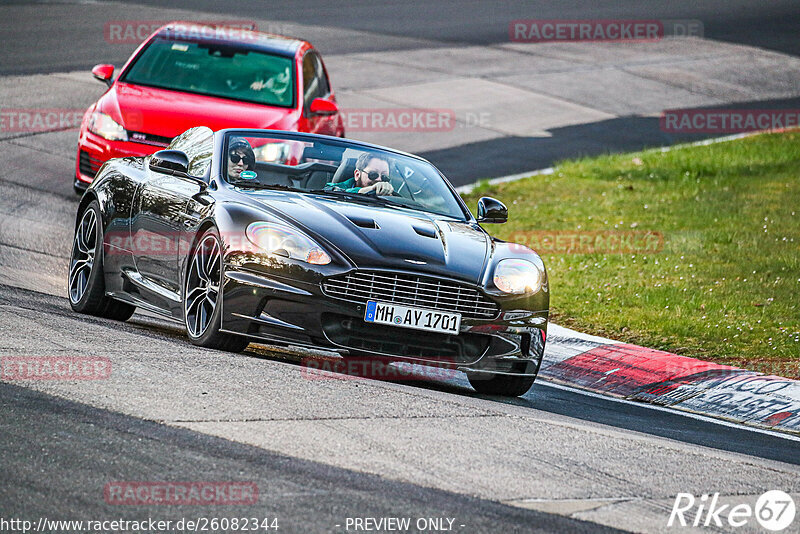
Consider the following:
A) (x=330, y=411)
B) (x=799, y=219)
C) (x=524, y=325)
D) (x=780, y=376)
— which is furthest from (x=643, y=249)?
(x=330, y=411)

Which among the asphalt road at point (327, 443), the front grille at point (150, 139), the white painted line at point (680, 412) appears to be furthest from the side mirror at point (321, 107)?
the white painted line at point (680, 412)

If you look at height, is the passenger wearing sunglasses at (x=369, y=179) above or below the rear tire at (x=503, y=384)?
above

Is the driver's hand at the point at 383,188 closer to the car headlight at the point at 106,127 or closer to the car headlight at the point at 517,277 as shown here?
the car headlight at the point at 517,277

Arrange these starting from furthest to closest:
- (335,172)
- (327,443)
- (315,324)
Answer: (335,172) < (315,324) < (327,443)

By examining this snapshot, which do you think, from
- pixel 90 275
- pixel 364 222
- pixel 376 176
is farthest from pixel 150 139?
pixel 364 222

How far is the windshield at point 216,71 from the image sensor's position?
1373 centimetres

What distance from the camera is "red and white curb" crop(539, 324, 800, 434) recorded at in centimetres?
879

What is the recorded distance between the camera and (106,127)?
505 inches

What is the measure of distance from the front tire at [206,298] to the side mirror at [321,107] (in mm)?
5974

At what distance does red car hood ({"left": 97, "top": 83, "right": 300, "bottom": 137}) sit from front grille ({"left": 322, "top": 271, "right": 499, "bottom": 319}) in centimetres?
558

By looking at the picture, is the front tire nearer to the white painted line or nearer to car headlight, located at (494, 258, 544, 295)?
car headlight, located at (494, 258, 544, 295)

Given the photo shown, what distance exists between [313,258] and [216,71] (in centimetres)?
689

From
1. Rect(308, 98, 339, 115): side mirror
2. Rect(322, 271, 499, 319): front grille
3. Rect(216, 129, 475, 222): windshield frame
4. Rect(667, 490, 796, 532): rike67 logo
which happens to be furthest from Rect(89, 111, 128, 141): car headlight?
Rect(667, 490, 796, 532): rike67 logo

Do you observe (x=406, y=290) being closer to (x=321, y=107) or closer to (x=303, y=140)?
(x=303, y=140)
